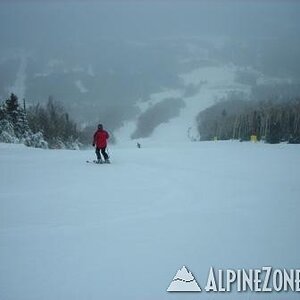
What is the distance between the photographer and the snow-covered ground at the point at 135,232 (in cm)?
530

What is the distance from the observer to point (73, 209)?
8.58 meters

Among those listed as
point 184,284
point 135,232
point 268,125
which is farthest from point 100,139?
point 268,125

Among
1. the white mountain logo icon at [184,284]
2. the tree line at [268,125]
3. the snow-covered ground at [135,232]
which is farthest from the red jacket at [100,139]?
the tree line at [268,125]

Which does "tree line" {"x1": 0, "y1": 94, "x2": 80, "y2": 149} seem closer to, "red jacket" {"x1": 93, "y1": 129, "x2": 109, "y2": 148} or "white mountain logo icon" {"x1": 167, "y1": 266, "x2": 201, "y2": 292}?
"red jacket" {"x1": 93, "y1": 129, "x2": 109, "y2": 148}

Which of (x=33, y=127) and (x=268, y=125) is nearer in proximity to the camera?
(x=33, y=127)

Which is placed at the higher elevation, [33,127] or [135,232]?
[33,127]

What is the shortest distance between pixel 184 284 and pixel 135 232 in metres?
1.93

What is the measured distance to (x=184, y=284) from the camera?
17.3 ft

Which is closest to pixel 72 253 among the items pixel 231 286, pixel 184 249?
pixel 184 249

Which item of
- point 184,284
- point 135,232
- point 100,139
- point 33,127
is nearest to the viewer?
point 184,284

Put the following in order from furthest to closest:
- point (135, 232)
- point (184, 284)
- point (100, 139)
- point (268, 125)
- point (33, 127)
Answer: point (268, 125) → point (33, 127) → point (100, 139) → point (135, 232) → point (184, 284)

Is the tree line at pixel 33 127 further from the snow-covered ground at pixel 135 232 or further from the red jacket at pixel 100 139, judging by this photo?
the snow-covered ground at pixel 135 232

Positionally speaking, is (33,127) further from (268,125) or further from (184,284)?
(184,284)

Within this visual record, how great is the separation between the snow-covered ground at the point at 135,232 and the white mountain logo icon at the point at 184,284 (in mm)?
87
